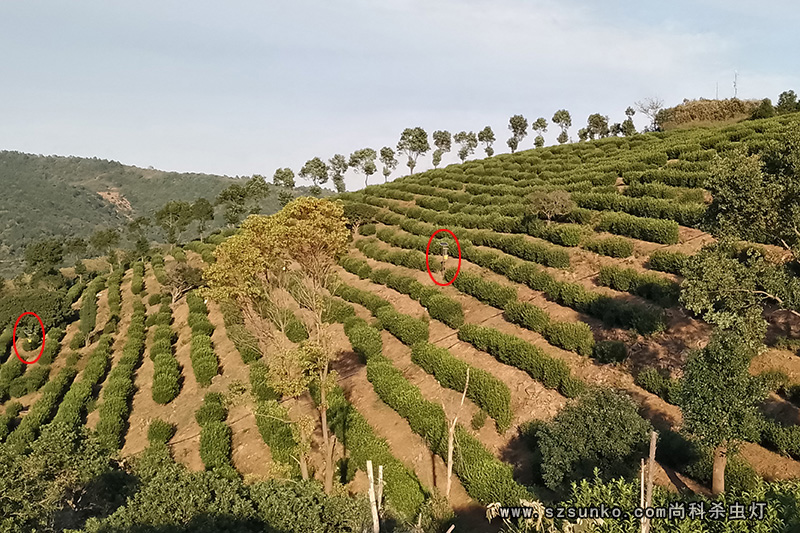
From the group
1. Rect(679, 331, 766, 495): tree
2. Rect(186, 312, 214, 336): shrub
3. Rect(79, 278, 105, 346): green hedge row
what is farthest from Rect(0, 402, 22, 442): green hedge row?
Rect(679, 331, 766, 495): tree

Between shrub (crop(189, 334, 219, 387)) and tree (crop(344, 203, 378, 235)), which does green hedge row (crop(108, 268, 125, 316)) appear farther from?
tree (crop(344, 203, 378, 235))

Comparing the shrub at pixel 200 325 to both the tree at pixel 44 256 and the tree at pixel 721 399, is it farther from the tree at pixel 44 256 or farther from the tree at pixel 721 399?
the tree at pixel 44 256

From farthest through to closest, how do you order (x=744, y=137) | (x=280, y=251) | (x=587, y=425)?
(x=744, y=137) → (x=280, y=251) → (x=587, y=425)

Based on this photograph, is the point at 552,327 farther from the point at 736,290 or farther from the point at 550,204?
the point at 550,204

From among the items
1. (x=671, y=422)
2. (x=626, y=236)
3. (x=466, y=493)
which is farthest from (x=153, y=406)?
(x=626, y=236)

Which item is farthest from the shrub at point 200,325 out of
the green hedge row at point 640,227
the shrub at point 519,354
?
the green hedge row at point 640,227

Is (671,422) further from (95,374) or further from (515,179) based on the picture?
(515,179)

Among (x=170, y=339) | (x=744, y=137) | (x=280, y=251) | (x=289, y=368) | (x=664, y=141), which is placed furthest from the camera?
(x=664, y=141)
